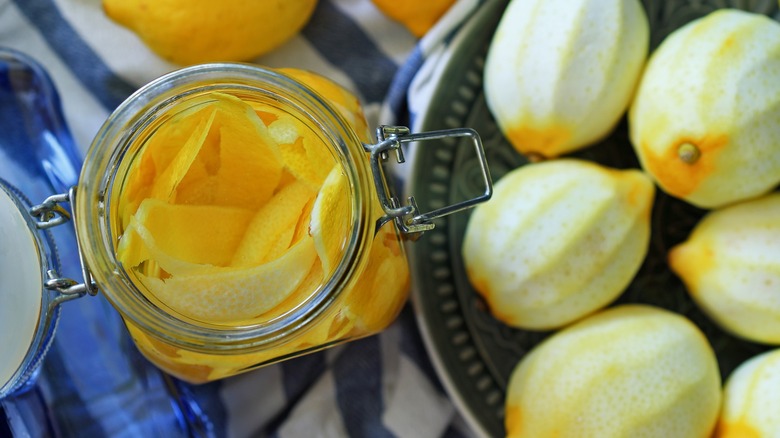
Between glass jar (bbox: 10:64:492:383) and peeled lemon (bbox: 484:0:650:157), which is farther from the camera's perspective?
peeled lemon (bbox: 484:0:650:157)

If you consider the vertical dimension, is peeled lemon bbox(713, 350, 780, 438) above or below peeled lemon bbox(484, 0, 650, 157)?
below

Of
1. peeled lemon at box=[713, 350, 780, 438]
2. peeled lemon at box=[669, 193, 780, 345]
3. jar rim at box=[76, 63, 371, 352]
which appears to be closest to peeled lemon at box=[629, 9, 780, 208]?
peeled lemon at box=[669, 193, 780, 345]

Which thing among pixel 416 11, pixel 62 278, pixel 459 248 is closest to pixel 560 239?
pixel 459 248

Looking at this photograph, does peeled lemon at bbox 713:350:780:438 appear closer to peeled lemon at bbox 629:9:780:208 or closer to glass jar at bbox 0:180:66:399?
→ peeled lemon at bbox 629:9:780:208

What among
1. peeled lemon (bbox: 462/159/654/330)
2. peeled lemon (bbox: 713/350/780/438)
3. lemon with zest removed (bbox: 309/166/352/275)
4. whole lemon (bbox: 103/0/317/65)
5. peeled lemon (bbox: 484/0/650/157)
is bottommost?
peeled lemon (bbox: 713/350/780/438)

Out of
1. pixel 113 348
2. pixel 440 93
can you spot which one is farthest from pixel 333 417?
pixel 440 93
